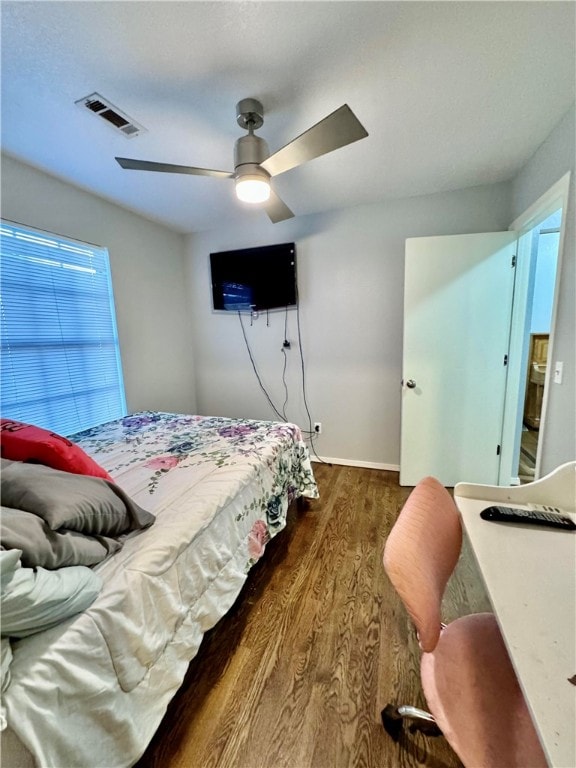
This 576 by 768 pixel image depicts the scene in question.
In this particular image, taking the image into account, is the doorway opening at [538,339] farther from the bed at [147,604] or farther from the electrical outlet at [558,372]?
the bed at [147,604]

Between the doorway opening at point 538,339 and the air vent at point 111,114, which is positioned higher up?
the air vent at point 111,114

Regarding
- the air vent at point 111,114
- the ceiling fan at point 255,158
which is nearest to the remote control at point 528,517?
the ceiling fan at point 255,158

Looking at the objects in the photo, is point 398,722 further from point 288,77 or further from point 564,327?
point 288,77

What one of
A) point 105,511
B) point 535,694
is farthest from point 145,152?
point 535,694

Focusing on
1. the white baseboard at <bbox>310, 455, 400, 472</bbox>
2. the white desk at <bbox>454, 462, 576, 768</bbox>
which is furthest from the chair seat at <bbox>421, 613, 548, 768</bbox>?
the white baseboard at <bbox>310, 455, 400, 472</bbox>

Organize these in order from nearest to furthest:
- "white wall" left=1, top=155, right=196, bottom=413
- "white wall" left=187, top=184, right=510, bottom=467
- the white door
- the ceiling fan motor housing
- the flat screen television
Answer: the ceiling fan motor housing, "white wall" left=1, top=155, right=196, bottom=413, the white door, "white wall" left=187, top=184, right=510, bottom=467, the flat screen television

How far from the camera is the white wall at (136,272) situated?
2.03m

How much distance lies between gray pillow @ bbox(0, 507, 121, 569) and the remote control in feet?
4.12

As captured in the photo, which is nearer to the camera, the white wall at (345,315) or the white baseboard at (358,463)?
the white wall at (345,315)

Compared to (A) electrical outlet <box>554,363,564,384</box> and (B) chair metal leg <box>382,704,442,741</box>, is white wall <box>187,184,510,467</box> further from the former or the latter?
(B) chair metal leg <box>382,704,442,741</box>

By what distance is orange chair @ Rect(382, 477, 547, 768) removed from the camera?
691 mm

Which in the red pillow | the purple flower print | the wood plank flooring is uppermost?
the red pillow

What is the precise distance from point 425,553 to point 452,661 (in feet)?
1.13

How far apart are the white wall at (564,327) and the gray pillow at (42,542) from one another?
6.79 ft
